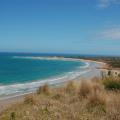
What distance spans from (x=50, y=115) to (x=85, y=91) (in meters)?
3.68

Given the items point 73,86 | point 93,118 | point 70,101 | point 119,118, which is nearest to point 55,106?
point 70,101

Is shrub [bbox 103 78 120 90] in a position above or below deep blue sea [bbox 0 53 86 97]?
above

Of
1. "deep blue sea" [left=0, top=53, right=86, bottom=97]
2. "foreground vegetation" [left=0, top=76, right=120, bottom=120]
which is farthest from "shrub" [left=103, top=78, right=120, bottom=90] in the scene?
"deep blue sea" [left=0, top=53, right=86, bottom=97]

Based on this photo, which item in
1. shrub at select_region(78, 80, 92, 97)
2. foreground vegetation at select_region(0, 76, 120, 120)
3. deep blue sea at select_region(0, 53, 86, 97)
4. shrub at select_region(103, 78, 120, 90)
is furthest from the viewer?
deep blue sea at select_region(0, 53, 86, 97)

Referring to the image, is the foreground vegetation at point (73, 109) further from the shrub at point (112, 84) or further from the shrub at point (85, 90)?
the shrub at point (112, 84)

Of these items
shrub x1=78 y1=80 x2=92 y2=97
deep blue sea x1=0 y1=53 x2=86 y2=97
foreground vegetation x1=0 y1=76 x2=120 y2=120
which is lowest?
deep blue sea x1=0 y1=53 x2=86 y2=97

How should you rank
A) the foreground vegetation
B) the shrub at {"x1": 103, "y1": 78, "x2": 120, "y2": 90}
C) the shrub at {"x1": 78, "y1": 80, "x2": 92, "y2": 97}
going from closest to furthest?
the foreground vegetation
the shrub at {"x1": 78, "y1": 80, "x2": 92, "y2": 97}
the shrub at {"x1": 103, "y1": 78, "x2": 120, "y2": 90}

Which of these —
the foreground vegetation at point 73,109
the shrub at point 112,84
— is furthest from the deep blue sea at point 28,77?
the foreground vegetation at point 73,109

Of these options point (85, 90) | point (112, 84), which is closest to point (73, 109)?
point (85, 90)

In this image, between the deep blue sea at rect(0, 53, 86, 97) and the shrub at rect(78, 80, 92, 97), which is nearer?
the shrub at rect(78, 80, 92, 97)

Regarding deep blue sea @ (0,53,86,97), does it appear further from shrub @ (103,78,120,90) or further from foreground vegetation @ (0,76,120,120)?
foreground vegetation @ (0,76,120,120)

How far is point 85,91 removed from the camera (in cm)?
1192

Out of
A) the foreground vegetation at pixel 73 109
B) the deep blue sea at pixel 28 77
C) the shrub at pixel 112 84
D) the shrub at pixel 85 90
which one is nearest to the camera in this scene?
the foreground vegetation at pixel 73 109

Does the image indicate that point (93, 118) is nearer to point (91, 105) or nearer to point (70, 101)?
point (91, 105)
